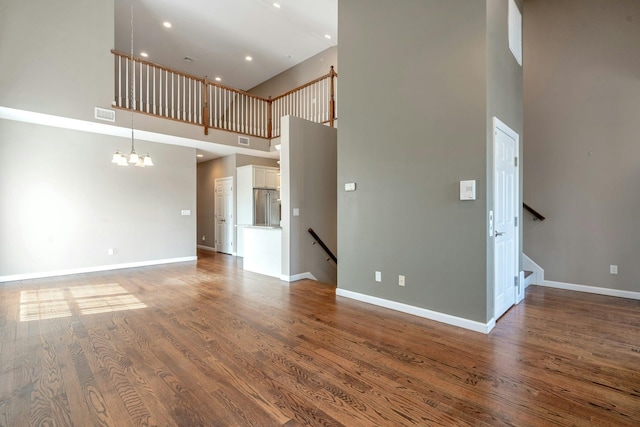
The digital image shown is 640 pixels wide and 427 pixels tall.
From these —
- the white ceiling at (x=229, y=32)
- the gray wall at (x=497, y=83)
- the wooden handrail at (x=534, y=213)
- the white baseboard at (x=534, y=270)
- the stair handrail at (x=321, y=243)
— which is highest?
the white ceiling at (x=229, y=32)

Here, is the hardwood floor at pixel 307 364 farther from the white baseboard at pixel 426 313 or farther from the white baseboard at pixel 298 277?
the white baseboard at pixel 298 277

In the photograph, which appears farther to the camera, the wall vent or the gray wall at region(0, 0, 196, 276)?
the wall vent

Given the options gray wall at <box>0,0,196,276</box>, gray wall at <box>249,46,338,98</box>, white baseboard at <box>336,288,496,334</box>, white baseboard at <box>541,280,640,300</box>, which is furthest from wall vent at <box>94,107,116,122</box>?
white baseboard at <box>541,280,640,300</box>

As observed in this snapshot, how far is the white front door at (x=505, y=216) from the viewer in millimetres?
3258

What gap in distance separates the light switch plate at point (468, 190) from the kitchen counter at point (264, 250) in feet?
10.2

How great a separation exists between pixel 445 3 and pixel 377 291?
332 centimetres

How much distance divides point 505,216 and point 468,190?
88 centimetres

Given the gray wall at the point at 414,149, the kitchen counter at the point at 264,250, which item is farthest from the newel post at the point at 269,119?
the gray wall at the point at 414,149

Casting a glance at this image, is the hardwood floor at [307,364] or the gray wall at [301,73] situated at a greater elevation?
the gray wall at [301,73]

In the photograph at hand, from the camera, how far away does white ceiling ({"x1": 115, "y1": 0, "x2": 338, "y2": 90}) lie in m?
→ 6.37

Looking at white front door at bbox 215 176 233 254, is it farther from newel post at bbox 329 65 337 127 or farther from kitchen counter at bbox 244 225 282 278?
newel post at bbox 329 65 337 127

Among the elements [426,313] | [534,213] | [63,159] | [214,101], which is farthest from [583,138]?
[63,159]

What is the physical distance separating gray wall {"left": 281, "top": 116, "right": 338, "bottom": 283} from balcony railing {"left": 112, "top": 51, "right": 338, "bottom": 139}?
1.05m

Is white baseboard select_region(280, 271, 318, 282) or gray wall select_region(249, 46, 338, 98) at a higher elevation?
gray wall select_region(249, 46, 338, 98)
